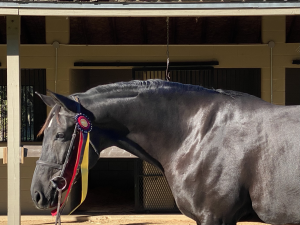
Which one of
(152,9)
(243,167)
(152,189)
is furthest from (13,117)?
(243,167)

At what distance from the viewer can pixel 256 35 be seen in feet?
24.3

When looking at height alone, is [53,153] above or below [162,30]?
below

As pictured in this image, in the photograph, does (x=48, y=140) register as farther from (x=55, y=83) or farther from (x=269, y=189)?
(x=55, y=83)

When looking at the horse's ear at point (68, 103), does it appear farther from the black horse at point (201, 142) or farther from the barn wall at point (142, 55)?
the barn wall at point (142, 55)

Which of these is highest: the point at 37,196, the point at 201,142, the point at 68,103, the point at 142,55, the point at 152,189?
the point at 142,55

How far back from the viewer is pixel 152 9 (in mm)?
4938

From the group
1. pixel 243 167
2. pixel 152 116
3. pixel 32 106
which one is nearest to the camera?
pixel 243 167

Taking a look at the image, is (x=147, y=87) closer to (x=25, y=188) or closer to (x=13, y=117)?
(x=13, y=117)

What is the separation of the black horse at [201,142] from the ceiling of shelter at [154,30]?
13.3 feet

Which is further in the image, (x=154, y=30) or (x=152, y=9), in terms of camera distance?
(x=154, y=30)

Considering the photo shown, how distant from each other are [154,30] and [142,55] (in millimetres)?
504

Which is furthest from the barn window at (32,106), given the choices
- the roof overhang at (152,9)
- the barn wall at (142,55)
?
the roof overhang at (152,9)

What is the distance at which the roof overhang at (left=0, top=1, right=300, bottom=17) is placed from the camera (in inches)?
191

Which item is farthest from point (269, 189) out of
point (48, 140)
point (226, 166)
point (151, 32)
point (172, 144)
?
point (151, 32)
